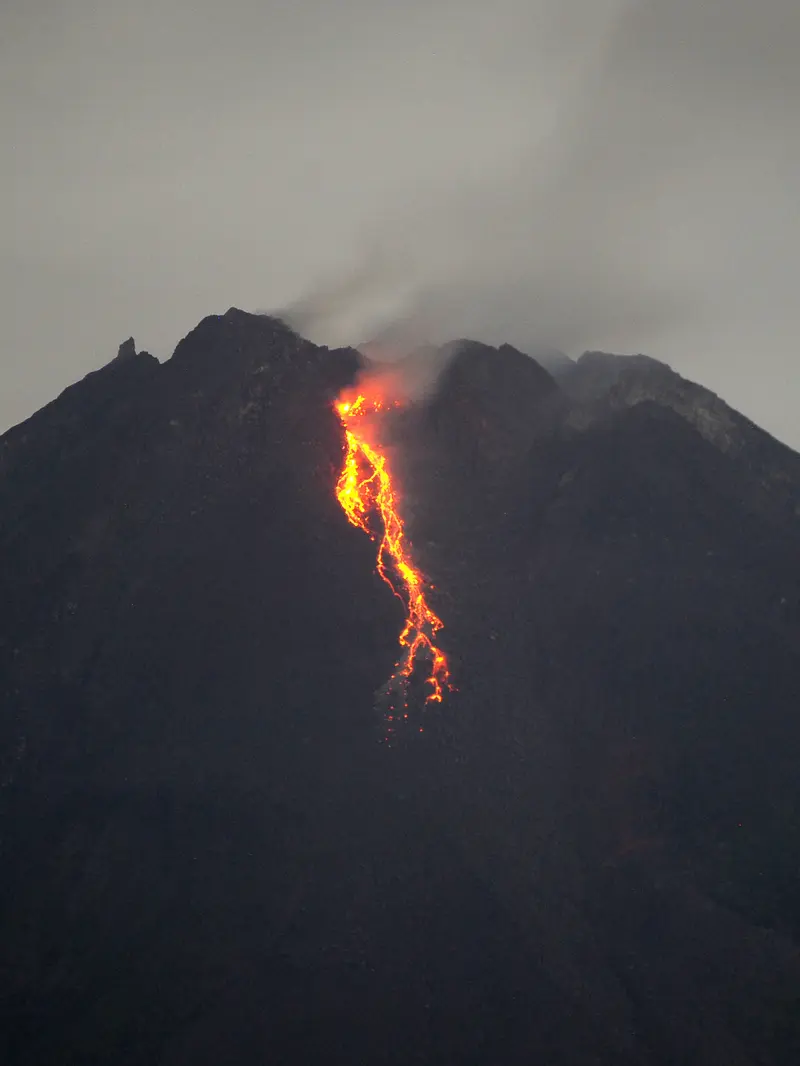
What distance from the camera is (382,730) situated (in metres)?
96.1

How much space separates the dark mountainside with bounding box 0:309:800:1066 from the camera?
80.9 meters

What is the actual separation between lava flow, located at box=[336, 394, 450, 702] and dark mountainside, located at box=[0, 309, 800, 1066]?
130 centimetres

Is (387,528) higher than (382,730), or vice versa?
(387,528)

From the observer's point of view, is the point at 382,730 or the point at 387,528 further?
the point at 387,528

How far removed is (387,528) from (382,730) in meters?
19.5

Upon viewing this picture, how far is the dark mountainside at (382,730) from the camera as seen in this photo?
80938mm

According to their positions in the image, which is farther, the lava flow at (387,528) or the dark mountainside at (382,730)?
the lava flow at (387,528)

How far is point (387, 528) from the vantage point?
355 ft

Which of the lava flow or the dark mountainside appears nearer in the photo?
the dark mountainside

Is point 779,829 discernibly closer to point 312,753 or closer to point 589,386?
point 312,753

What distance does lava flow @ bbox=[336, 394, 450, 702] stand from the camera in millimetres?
100750

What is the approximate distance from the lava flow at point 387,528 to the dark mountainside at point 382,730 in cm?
130

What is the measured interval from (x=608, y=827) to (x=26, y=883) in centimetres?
4123

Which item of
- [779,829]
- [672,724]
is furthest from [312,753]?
[779,829]
